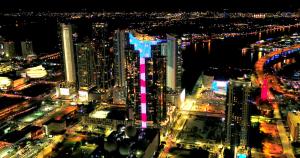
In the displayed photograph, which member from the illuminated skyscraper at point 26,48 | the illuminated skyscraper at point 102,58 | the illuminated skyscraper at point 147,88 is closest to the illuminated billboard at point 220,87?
the illuminated skyscraper at point 147,88

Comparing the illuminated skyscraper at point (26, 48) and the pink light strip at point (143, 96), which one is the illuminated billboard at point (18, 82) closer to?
the illuminated skyscraper at point (26, 48)

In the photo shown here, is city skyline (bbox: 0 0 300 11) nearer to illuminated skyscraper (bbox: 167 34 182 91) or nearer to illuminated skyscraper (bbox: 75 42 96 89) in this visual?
illuminated skyscraper (bbox: 75 42 96 89)

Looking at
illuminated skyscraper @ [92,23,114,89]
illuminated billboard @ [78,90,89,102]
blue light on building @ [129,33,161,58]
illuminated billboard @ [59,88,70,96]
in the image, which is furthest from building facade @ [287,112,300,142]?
illuminated billboard @ [59,88,70,96]

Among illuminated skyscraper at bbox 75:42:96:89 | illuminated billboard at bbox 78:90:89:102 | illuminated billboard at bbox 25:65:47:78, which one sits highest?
illuminated skyscraper at bbox 75:42:96:89

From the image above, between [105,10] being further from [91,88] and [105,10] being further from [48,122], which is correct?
[48,122]

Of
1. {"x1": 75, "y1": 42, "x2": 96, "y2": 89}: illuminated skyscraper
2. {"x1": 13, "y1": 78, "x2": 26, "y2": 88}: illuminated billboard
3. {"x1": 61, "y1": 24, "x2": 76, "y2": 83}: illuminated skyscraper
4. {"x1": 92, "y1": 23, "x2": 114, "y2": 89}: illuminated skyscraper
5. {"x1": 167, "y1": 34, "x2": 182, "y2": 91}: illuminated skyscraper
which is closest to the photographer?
{"x1": 167, "y1": 34, "x2": 182, "y2": 91}: illuminated skyscraper

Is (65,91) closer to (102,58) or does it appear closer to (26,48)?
(102,58)
